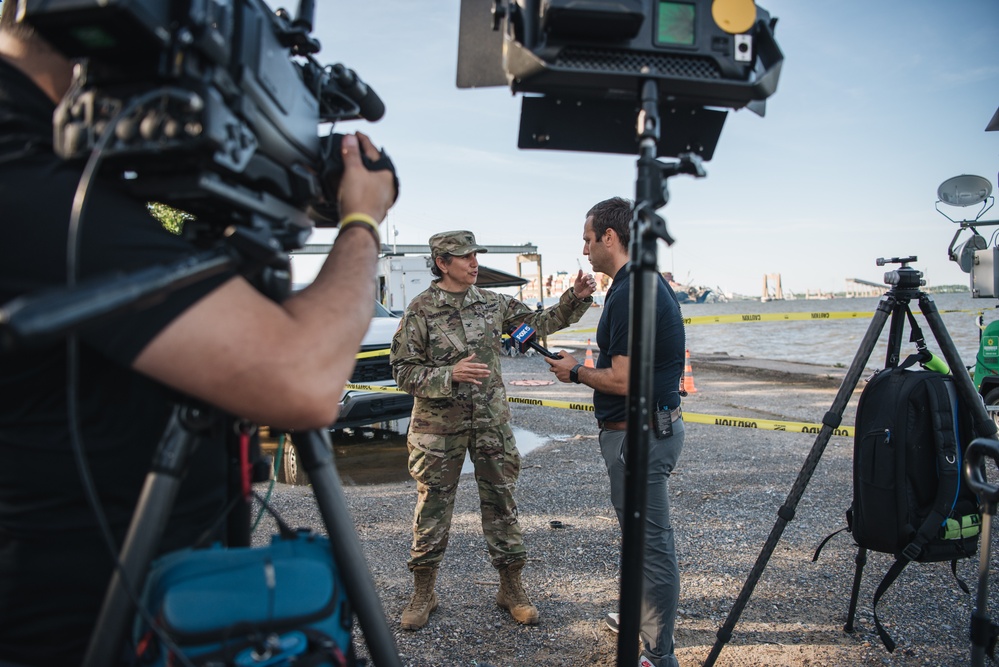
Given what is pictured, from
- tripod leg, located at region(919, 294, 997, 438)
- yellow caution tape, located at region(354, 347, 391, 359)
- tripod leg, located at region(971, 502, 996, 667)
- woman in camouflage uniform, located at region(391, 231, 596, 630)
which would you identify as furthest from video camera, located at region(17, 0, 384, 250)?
yellow caution tape, located at region(354, 347, 391, 359)

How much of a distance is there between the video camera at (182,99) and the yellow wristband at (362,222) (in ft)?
0.45

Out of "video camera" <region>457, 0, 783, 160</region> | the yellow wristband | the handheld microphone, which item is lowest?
the handheld microphone

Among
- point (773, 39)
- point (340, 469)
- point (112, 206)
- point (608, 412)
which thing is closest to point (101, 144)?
point (112, 206)

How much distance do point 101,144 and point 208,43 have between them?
22cm

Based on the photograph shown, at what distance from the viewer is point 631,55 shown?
56.1 inches

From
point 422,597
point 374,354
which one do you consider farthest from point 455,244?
point 374,354

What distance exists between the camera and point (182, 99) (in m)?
0.95

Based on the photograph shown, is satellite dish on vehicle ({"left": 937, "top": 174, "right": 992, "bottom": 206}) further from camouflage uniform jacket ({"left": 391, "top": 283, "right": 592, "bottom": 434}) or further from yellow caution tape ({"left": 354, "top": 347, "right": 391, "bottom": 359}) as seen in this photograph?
yellow caution tape ({"left": 354, "top": 347, "right": 391, "bottom": 359})

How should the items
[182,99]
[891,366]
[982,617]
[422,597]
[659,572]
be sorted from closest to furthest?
[182,99] → [982,617] → [891,366] → [659,572] → [422,597]

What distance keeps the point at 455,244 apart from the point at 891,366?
2516 millimetres

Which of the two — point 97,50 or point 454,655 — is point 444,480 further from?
point 97,50

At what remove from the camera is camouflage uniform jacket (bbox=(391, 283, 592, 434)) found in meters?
3.91

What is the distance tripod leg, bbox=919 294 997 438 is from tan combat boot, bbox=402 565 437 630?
8.89ft

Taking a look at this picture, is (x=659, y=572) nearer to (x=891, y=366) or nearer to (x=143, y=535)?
(x=891, y=366)
